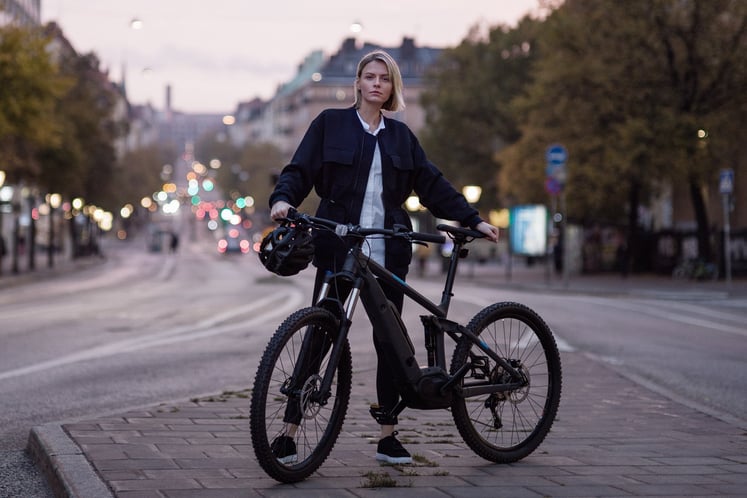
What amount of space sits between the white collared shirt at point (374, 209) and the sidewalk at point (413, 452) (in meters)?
0.92

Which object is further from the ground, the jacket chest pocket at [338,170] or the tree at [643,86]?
the tree at [643,86]

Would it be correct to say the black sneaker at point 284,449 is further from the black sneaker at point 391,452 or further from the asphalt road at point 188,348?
the asphalt road at point 188,348

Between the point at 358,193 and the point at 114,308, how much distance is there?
53.3 ft

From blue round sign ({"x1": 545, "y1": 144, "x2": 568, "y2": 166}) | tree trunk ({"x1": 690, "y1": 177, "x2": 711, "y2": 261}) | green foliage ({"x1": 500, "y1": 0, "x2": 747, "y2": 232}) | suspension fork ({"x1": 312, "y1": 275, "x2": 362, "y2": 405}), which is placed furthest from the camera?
tree trunk ({"x1": 690, "y1": 177, "x2": 711, "y2": 261})

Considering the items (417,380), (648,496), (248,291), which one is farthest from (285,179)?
(248,291)

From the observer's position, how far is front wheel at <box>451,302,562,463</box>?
5.88 m

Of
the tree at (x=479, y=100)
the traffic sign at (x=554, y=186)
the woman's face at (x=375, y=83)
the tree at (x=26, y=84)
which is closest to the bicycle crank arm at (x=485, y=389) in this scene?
the woman's face at (x=375, y=83)

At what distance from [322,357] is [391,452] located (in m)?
0.64

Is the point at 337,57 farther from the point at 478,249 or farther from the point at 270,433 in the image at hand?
the point at 270,433

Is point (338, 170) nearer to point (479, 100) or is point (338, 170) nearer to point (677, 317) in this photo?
point (677, 317)

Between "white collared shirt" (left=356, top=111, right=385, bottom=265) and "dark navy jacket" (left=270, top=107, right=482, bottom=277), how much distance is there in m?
0.02

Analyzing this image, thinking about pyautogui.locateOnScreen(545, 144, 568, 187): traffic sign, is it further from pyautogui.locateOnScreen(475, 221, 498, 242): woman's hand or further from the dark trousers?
the dark trousers

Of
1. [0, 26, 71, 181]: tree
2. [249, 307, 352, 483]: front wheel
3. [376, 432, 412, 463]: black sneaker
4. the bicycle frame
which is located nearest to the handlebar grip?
the bicycle frame

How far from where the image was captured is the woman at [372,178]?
583 centimetres
